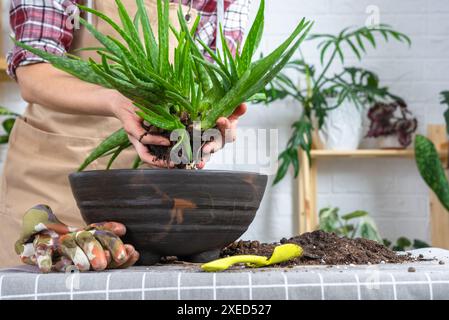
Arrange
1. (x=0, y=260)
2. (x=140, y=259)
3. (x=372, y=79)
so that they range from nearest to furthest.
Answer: (x=140, y=259), (x=0, y=260), (x=372, y=79)

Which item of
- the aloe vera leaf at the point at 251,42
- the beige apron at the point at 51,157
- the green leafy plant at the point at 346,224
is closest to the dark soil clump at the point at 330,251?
the aloe vera leaf at the point at 251,42

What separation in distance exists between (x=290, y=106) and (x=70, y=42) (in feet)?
5.20

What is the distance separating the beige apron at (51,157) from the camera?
1.28 meters

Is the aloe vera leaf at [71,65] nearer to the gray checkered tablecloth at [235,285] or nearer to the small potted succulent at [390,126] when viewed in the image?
the gray checkered tablecloth at [235,285]

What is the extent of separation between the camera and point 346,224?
254 centimetres

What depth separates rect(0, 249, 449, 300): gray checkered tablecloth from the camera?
0.59m

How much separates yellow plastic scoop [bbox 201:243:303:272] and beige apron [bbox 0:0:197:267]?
2.03ft

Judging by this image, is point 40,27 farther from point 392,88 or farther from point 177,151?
point 392,88

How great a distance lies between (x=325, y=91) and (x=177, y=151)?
71.0 inches

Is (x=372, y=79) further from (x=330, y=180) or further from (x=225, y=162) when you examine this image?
(x=225, y=162)

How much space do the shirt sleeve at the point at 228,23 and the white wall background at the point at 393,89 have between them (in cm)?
134

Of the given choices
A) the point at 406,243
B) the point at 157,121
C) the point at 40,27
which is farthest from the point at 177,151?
the point at 406,243

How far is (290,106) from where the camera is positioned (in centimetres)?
270

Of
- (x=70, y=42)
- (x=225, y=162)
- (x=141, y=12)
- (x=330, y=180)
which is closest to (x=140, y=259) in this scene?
(x=141, y=12)
